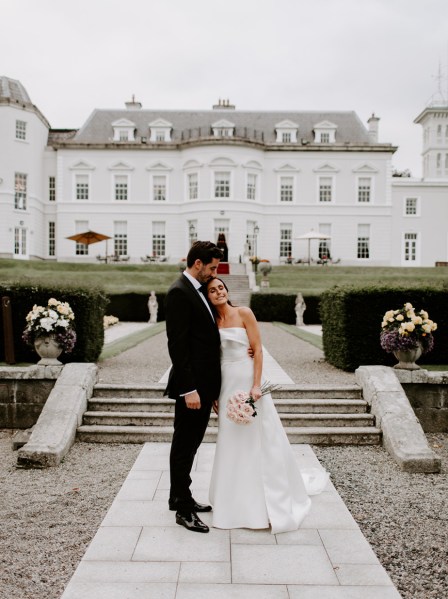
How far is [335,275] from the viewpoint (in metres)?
35.0

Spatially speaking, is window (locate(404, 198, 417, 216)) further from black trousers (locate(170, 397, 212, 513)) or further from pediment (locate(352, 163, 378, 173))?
black trousers (locate(170, 397, 212, 513))

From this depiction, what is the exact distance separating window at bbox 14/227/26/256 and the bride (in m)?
40.8

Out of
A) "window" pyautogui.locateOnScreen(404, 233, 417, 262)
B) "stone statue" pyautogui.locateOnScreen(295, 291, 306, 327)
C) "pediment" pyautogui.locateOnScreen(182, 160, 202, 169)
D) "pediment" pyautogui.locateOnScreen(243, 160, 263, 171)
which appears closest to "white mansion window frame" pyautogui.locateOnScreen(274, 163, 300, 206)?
"pediment" pyautogui.locateOnScreen(243, 160, 263, 171)

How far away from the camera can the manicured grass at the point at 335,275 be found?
31.8m

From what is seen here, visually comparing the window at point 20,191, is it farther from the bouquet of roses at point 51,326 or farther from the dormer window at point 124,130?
the bouquet of roses at point 51,326

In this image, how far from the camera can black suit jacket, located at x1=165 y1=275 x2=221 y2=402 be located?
13.7 ft

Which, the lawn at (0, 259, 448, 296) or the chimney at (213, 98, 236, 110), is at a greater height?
the chimney at (213, 98, 236, 110)

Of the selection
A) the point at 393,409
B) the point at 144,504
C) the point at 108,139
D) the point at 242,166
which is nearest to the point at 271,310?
the point at 393,409

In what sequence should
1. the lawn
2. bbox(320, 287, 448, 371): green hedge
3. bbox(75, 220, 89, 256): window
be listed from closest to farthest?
bbox(320, 287, 448, 371): green hedge
the lawn
bbox(75, 220, 89, 256): window

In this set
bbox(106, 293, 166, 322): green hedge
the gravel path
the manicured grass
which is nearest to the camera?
the gravel path

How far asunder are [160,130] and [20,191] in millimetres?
11638

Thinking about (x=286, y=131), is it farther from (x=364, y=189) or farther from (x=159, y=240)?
(x=159, y=240)

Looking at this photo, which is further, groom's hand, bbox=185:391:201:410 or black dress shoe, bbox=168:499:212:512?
black dress shoe, bbox=168:499:212:512

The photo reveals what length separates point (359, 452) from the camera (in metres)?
6.59
